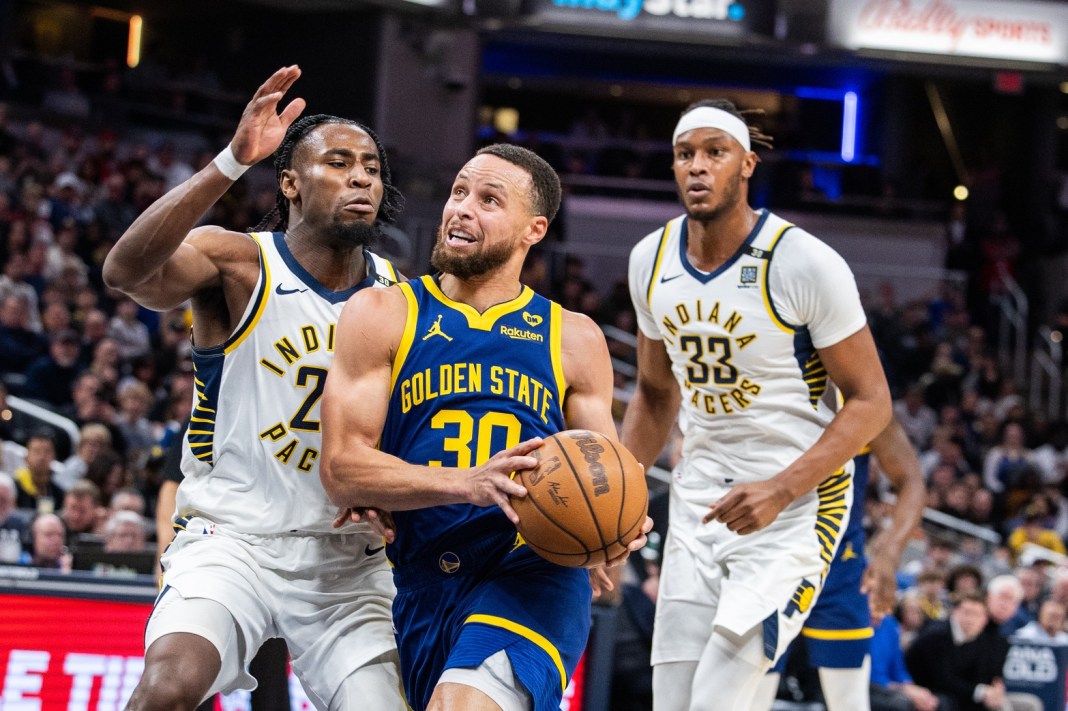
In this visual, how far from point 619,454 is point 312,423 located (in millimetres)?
1143

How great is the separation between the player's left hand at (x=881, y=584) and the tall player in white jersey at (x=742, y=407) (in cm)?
45

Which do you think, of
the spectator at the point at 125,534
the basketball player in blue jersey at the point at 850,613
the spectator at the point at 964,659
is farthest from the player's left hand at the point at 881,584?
the spectator at the point at 125,534

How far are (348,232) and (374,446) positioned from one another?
3.17ft

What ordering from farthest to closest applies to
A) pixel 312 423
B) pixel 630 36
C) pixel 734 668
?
pixel 630 36 < pixel 734 668 < pixel 312 423

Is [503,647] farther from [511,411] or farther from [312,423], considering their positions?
[312,423]

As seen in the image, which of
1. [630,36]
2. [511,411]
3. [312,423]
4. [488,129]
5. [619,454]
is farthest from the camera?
[488,129]

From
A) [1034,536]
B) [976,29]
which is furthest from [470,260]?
[976,29]

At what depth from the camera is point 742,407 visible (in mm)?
5391

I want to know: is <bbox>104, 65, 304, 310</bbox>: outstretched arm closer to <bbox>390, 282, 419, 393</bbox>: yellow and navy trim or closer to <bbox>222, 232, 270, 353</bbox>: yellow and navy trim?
<bbox>222, 232, 270, 353</bbox>: yellow and navy trim

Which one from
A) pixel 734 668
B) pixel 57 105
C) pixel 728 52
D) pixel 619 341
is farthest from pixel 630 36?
pixel 734 668

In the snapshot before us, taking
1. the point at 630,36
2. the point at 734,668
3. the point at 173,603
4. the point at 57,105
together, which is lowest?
the point at 734,668

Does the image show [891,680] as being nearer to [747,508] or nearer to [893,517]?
[893,517]

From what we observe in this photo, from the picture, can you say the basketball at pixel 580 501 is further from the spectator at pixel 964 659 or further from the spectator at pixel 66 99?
the spectator at pixel 66 99

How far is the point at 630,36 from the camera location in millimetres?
19438
